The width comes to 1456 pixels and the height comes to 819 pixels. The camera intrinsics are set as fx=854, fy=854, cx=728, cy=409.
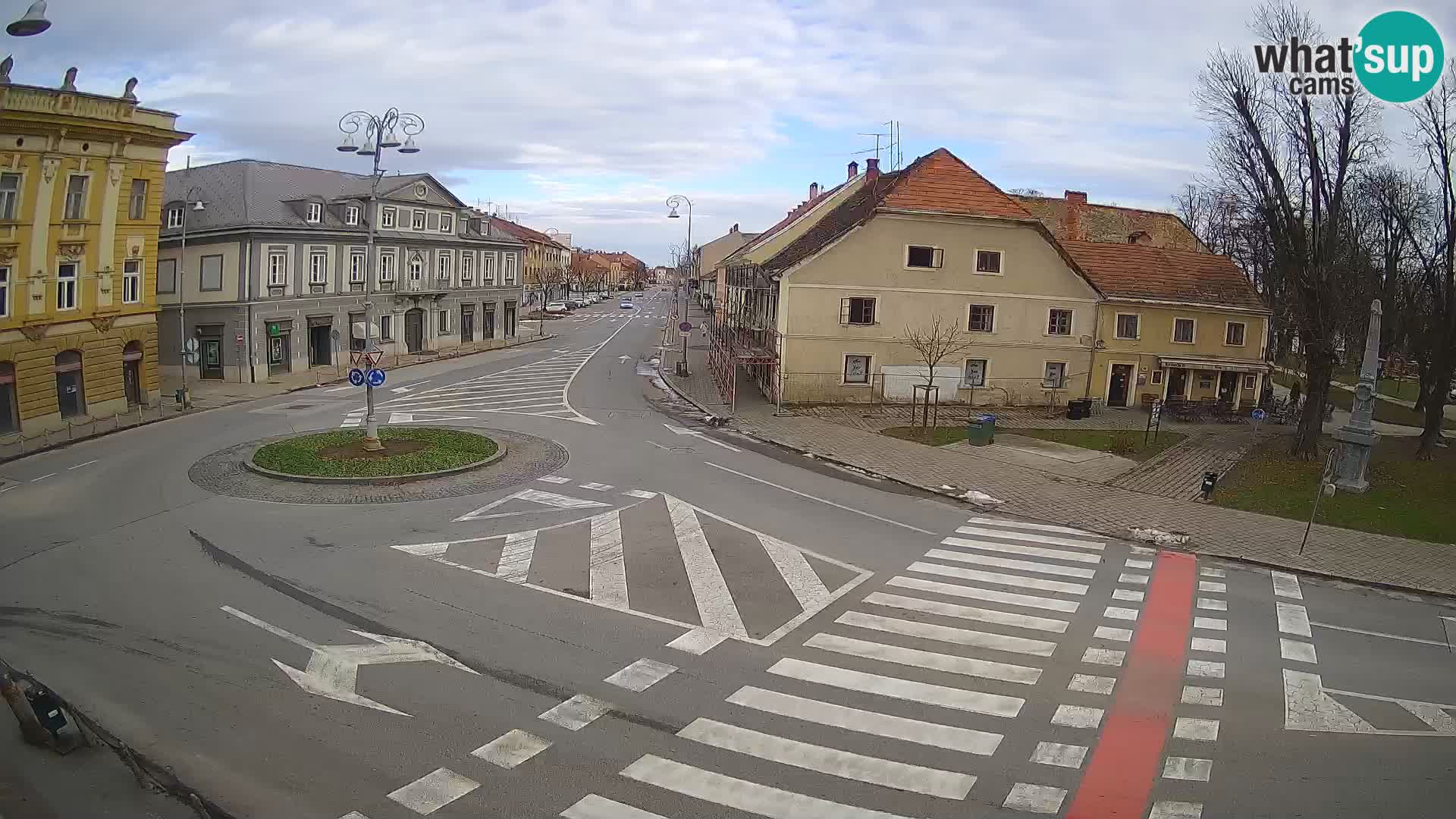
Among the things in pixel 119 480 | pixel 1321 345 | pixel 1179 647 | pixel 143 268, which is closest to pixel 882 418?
pixel 1321 345

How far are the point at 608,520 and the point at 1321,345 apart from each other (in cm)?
2345

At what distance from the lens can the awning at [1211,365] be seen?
37844mm

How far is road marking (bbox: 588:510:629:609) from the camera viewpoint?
13.5 meters

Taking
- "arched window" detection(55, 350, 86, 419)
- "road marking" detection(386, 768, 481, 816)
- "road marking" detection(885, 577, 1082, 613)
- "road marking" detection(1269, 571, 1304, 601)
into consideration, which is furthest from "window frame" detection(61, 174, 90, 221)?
"road marking" detection(1269, 571, 1304, 601)

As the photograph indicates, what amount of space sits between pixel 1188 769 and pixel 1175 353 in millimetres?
33562

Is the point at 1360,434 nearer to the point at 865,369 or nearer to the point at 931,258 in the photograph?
the point at 931,258

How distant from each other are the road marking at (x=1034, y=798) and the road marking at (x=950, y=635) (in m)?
3.47

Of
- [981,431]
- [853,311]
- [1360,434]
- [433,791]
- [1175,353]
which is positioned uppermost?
[853,311]

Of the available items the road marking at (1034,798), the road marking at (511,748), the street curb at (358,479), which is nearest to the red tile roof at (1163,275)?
the street curb at (358,479)

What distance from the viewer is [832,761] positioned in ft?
29.1

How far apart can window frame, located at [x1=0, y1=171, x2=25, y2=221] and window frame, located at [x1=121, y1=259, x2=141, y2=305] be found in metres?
4.53

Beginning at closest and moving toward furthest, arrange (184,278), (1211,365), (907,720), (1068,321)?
(907,720), (1068,321), (1211,365), (184,278)

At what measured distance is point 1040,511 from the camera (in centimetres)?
2030

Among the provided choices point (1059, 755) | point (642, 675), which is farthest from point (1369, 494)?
point (642, 675)
